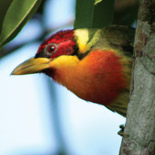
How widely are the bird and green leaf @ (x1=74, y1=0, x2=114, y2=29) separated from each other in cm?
27

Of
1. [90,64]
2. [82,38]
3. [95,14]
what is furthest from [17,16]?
[82,38]

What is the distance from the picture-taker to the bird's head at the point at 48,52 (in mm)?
2867

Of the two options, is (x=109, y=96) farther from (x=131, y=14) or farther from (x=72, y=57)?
(x=131, y=14)

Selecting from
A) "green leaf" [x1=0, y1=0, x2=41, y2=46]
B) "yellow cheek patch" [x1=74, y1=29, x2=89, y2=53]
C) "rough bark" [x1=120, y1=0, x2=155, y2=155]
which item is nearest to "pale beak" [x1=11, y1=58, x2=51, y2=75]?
"yellow cheek patch" [x1=74, y1=29, x2=89, y2=53]

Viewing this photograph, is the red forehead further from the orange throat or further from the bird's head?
the orange throat

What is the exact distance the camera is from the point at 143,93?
1.88 meters

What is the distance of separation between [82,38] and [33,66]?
15.6 inches

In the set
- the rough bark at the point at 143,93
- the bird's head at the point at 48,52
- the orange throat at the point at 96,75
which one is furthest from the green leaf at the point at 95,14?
the rough bark at the point at 143,93

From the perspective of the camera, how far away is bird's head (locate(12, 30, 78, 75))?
287 centimetres

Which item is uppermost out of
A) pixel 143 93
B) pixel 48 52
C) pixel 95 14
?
pixel 95 14

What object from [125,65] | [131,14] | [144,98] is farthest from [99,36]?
[144,98]

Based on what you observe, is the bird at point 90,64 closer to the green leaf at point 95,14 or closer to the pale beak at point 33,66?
the pale beak at point 33,66

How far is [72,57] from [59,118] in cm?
109

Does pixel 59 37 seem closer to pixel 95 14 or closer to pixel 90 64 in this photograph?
pixel 90 64
